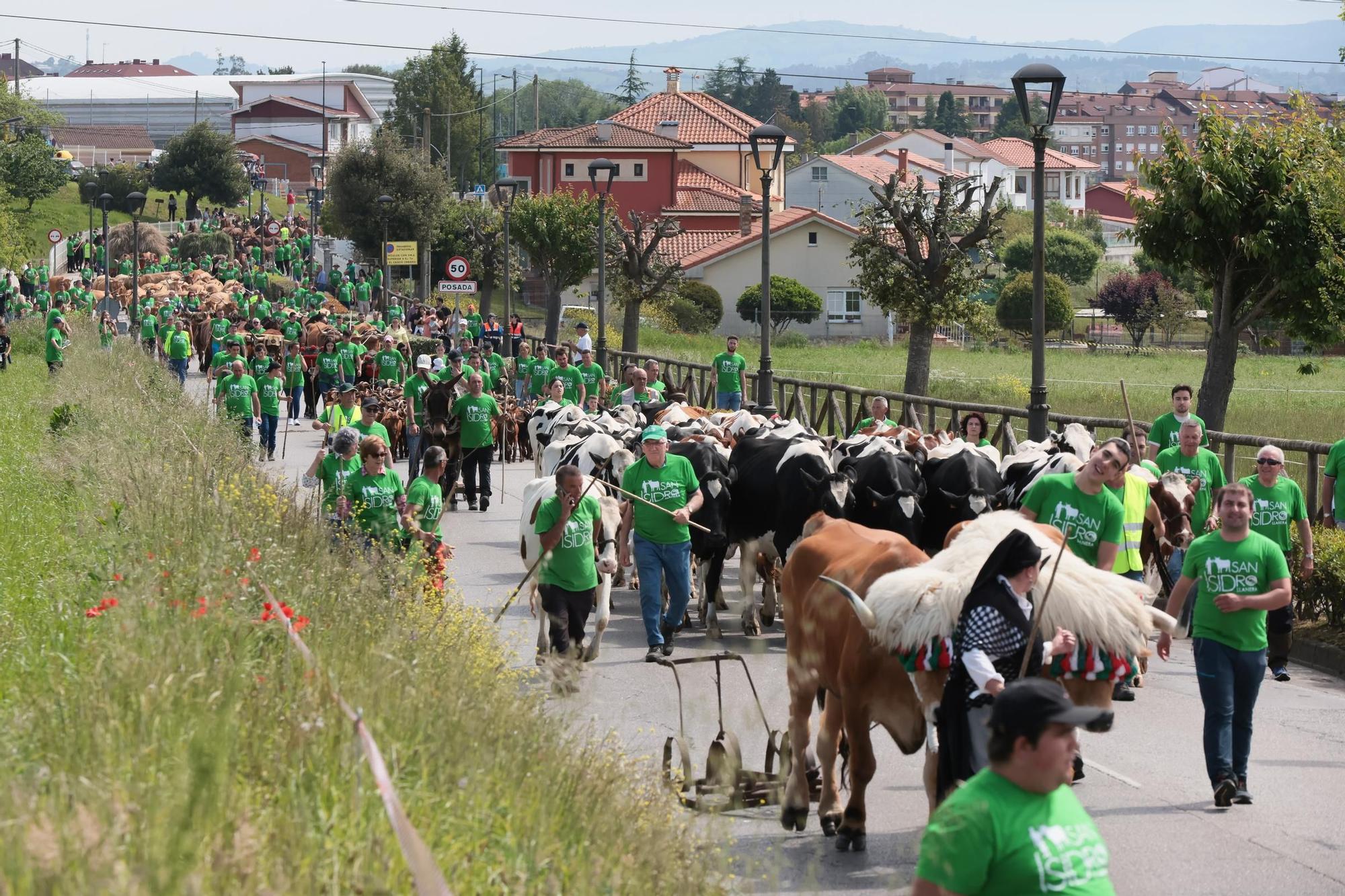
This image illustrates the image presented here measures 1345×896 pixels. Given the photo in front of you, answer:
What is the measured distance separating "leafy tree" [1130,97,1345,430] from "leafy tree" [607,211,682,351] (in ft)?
93.6

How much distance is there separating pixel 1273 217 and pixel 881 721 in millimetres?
17433

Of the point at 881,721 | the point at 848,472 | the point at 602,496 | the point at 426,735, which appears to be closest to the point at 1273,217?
the point at 848,472

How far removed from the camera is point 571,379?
81.7ft

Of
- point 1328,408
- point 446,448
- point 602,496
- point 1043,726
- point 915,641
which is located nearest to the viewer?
point 1043,726

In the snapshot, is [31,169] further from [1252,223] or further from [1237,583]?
[1237,583]

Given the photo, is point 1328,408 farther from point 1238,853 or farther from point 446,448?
point 1238,853

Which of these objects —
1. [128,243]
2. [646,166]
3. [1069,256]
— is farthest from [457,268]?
[1069,256]

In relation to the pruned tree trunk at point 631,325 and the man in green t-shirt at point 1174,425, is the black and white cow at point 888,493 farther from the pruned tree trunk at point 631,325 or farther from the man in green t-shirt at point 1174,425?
the pruned tree trunk at point 631,325

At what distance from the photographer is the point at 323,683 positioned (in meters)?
6.83

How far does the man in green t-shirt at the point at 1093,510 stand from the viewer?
10.8 metres

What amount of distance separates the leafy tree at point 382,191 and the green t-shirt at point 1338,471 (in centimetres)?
5667

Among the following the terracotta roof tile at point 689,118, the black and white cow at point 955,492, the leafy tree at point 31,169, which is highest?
the terracotta roof tile at point 689,118

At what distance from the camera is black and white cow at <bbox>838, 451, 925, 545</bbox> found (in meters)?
14.5

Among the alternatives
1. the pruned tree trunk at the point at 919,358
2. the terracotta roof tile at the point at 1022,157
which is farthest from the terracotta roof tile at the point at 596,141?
the terracotta roof tile at the point at 1022,157
